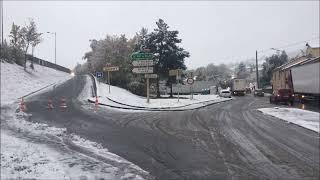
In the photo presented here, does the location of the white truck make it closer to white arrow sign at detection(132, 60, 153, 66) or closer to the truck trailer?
the truck trailer

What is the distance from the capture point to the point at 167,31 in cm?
5675

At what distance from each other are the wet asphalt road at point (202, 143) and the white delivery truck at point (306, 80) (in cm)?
1490

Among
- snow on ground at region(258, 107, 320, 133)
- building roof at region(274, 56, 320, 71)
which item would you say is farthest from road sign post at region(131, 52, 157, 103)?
building roof at region(274, 56, 320, 71)

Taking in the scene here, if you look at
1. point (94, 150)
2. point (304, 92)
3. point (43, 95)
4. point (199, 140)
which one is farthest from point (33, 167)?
point (304, 92)

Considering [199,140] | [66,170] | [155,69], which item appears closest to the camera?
[66,170]

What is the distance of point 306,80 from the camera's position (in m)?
45.8

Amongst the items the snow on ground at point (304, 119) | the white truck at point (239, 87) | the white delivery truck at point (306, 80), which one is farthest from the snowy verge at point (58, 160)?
the white truck at point (239, 87)

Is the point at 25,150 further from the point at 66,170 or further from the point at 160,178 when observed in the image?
the point at 160,178

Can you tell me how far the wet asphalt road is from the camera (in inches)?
561

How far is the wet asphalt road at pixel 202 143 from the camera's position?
1424 cm

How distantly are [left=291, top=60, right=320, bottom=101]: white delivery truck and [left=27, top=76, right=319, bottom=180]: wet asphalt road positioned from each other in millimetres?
14905

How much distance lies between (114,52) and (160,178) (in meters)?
58.0

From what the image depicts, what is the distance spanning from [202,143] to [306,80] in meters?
29.8

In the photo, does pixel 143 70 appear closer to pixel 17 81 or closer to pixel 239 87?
pixel 17 81
